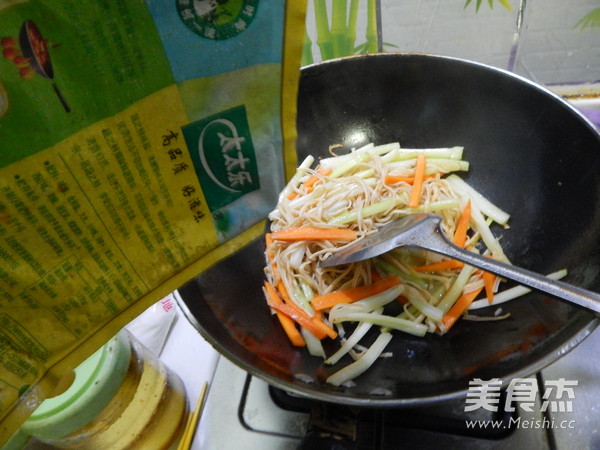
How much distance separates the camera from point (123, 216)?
0.43 metres

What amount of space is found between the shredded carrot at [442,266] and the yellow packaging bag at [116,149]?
578 millimetres

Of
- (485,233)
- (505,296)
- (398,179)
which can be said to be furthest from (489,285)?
(398,179)

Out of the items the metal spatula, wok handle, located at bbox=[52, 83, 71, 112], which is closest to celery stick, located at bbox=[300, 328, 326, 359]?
the metal spatula

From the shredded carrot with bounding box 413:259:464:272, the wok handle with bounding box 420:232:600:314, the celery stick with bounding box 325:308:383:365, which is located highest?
the wok handle with bounding box 420:232:600:314

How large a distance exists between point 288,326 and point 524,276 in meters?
0.47

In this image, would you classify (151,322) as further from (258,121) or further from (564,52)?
(564,52)

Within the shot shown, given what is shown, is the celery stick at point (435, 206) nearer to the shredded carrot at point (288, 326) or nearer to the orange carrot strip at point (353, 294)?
the orange carrot strip at point (353, 294)

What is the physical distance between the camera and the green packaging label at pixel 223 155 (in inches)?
17.6

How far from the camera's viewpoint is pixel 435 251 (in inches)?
30.8

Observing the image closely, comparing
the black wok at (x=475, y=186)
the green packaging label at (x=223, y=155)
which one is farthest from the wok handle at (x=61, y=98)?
the black wok at (x=475, y=186)

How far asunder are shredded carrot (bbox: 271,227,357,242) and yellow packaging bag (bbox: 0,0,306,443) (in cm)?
50

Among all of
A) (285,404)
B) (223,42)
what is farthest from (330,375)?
(223,42)

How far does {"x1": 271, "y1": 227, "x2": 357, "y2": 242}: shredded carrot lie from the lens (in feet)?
3.32

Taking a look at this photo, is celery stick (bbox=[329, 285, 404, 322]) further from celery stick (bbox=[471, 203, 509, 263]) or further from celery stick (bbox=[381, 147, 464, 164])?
celery stick (bbox=[381, 147, 464, 164])
